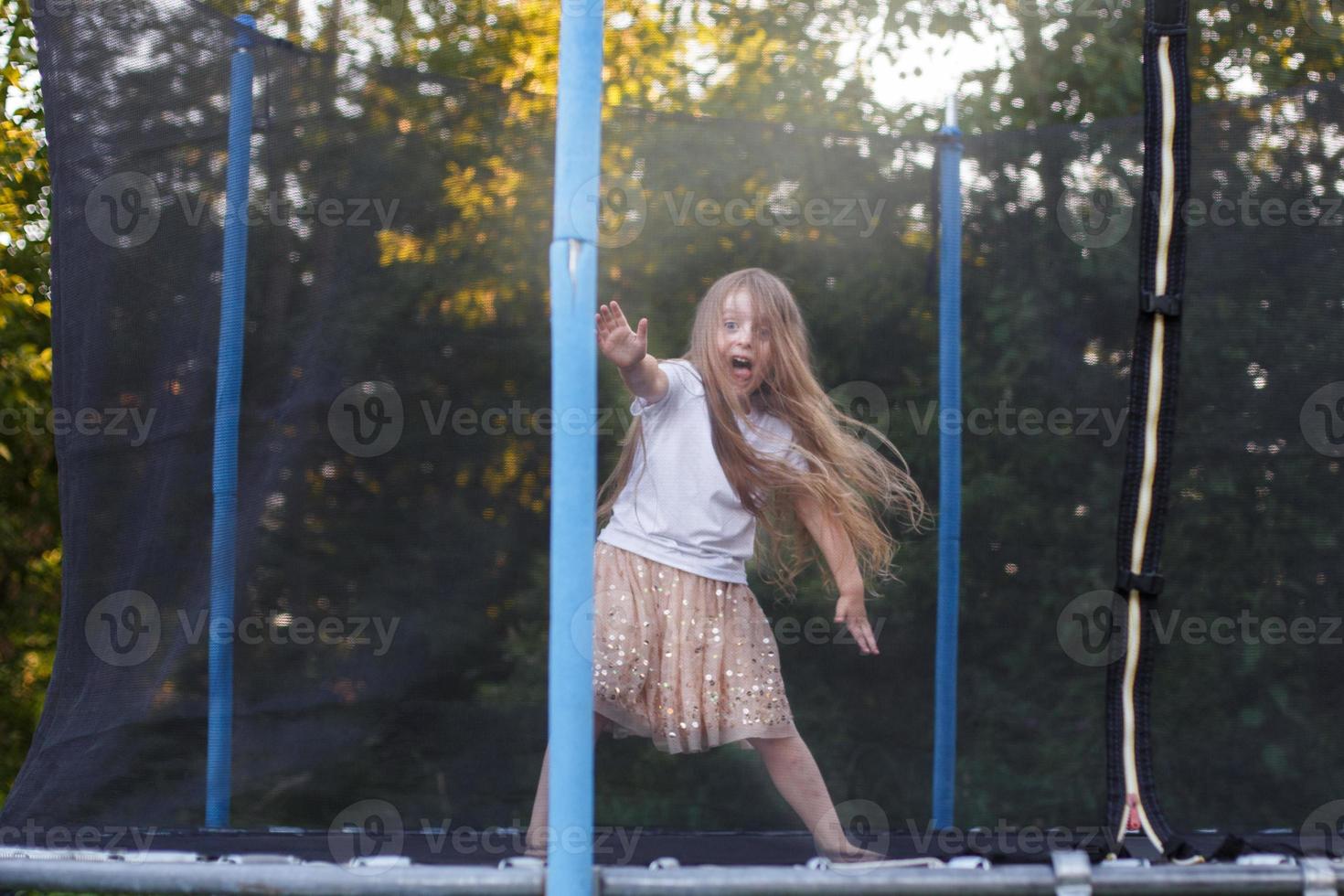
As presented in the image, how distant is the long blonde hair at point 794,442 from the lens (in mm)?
2100

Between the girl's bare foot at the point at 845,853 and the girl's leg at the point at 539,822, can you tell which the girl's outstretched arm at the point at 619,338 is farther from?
the girl's bare foot at the point at 845,853

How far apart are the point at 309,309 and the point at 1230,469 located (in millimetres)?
1705

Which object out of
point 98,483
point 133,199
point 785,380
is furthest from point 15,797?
point 785,380

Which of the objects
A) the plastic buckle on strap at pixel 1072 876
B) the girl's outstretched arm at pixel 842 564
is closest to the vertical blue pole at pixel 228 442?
the girl's outstretched arm at pixel 842 564

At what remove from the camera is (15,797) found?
6.43 ft

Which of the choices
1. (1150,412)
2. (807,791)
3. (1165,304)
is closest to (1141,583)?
(1150,412)

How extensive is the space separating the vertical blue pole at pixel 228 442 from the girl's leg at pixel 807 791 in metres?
0.89

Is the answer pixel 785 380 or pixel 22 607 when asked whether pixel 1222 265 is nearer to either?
pixel 785 380

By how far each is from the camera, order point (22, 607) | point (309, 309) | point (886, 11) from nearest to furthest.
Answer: point (309, 309), point (886, 11), point (22, 607)

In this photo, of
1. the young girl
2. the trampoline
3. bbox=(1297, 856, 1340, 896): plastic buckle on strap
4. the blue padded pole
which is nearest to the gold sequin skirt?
the young girl

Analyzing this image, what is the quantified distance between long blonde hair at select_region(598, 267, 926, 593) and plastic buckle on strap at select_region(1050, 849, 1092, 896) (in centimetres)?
72

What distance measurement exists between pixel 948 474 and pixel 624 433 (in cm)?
66

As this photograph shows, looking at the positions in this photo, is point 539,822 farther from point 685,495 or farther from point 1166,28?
point 1166,28

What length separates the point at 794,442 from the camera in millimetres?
2162
